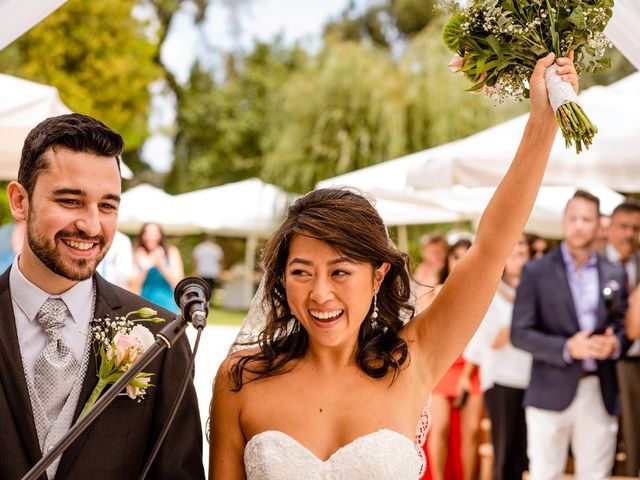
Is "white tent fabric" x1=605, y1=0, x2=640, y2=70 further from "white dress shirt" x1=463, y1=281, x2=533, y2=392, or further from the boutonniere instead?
"white dress shirt" x1=463, y1=281, x2=533, y2=392

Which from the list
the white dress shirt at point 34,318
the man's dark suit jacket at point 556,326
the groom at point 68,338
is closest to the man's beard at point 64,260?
the groom at point 68,338

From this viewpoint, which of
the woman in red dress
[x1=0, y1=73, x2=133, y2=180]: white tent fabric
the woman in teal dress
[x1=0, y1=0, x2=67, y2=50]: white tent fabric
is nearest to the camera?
[x1=0, y1=0, x2=67, y2=50]: white tent fabric

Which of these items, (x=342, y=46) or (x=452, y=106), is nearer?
(x=452, y=106)

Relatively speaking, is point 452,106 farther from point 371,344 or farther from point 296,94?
point 371,344

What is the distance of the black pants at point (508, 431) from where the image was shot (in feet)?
23.3

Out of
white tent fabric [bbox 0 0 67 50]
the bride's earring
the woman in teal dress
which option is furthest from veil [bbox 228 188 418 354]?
the woman in teal dress

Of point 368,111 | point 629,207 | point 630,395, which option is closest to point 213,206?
point 368,111

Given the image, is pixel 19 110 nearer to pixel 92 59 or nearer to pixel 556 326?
pixel 556 326

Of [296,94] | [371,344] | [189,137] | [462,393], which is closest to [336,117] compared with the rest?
[296,94]

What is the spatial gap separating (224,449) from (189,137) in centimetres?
3409

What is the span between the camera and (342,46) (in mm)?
25078

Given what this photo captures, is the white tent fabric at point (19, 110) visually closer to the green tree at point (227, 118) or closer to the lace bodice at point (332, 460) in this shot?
the lace bodice at point (332, 460)

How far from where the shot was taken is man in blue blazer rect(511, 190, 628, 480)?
627 centimetres

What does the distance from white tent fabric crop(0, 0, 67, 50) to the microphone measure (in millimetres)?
1306
